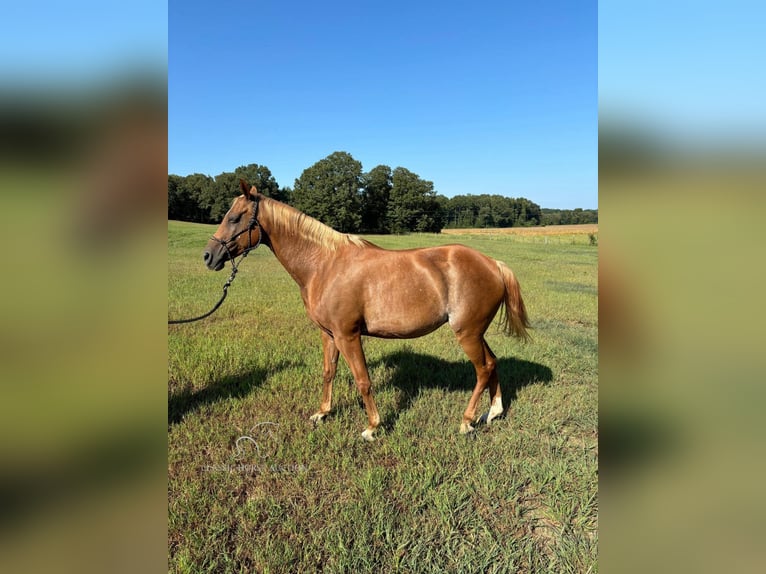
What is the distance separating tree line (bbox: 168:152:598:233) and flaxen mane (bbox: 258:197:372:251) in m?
1.21

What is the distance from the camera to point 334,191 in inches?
179

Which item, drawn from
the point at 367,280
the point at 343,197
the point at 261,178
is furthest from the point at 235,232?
the point at 343,197

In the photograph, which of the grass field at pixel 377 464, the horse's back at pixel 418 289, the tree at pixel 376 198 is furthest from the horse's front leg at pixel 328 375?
the tree at pixel 376 198

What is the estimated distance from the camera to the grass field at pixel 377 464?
202cm

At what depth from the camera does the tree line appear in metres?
4.18

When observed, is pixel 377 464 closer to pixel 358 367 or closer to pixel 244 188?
pixel 358 367

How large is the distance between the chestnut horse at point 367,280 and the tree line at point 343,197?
134 cm

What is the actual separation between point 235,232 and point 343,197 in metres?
1.97

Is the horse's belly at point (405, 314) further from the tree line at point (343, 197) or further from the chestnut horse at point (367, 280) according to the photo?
the tree line at point (343, 197)

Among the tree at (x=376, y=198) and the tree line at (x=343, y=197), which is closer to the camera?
the tree line at (x=343, y=197)
